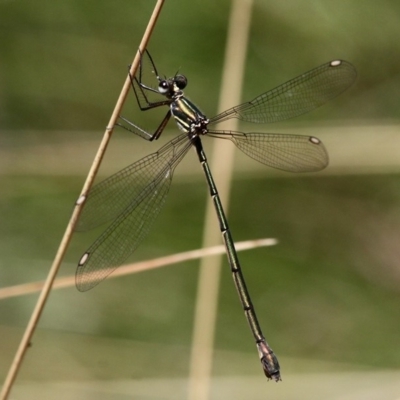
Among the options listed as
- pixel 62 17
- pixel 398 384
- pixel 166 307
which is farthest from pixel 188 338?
Result: pixel 62 17

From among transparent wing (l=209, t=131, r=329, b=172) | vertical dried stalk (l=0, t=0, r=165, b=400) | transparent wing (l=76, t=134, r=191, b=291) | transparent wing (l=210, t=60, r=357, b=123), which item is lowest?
vertical dried stalk (l=0, t=0, r=165, b=400)

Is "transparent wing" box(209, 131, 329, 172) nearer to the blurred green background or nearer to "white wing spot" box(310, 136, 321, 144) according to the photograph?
"white wing spot" box(310, 136, 321, 144)

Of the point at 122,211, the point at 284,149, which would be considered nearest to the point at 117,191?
the point at 122,211

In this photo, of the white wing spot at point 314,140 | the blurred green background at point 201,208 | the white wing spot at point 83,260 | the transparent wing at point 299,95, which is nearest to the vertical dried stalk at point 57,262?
the white wing spot at point 83,260

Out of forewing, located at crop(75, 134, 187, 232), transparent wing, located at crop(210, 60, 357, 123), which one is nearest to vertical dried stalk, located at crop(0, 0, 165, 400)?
forewing, located at crop(75, 134, 187, 232)

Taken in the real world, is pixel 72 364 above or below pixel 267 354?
above

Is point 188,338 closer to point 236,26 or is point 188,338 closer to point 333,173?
point 333,173
